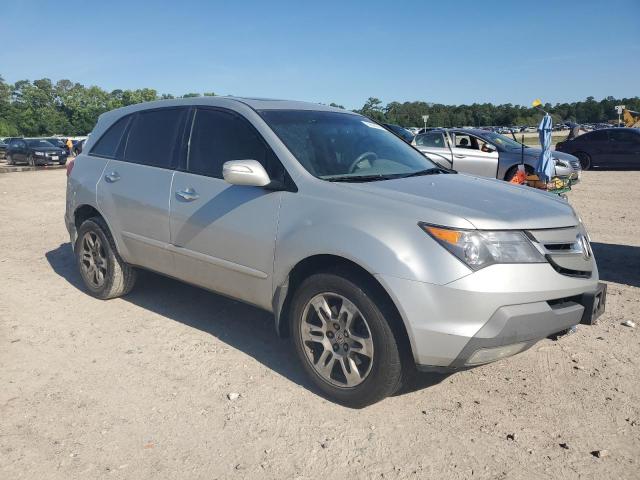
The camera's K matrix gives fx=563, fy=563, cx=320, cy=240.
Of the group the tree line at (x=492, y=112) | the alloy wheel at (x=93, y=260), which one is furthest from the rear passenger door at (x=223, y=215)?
the tree line at (x=492, y=112)

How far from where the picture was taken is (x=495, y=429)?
3084 mm

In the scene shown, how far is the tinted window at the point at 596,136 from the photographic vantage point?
18922 mm

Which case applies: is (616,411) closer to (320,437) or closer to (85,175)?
(320,437)

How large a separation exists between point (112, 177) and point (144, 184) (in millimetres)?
570

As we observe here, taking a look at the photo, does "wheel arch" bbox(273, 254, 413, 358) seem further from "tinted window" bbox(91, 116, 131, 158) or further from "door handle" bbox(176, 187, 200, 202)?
"tinted window" bbox(91, 116, 131, 158)

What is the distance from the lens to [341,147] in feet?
13.3

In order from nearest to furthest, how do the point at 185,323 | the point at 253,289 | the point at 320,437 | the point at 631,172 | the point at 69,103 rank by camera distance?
the point at 320,437 → the point at 253,289 → the point at 185,323 → the point at 631,172 → the point at 69,103

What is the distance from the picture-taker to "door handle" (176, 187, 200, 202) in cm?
415

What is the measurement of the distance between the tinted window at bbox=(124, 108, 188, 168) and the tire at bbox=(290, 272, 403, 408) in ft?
6.01

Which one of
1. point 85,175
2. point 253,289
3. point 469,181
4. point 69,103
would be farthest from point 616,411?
point 69,103

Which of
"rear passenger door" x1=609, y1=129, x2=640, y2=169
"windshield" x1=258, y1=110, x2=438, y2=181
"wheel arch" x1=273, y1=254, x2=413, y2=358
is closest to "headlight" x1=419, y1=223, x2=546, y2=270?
"wheel arch" x1=273, y1=254, x2=413, y2=358

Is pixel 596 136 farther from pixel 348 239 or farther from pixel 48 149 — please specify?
pixel 48 149

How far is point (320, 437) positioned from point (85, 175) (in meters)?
3.67

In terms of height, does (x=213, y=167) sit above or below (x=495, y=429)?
above
